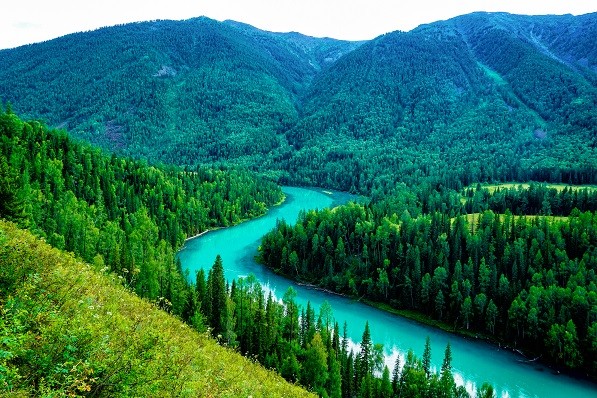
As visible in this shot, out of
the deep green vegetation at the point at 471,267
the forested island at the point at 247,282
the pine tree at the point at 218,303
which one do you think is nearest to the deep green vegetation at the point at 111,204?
the forested island at the point at 247,282

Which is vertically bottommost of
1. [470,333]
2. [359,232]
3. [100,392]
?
[470,333]

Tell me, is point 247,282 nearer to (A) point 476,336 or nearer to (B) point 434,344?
(B) point 434,344

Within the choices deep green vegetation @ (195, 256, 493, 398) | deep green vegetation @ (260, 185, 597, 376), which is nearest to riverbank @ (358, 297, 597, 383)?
deep green vegetation @ (260, 185, 597, 376)

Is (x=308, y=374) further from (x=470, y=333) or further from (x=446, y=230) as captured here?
(x=446, y=230)

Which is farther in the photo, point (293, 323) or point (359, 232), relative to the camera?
point (359, 232)

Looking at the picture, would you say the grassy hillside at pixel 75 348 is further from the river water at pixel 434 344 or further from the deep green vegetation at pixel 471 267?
the deep green vegetation at pixel 471 267

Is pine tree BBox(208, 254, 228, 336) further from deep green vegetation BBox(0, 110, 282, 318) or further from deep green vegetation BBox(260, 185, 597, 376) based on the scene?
deep green vegetation BBox(260, 185, 597, 376)

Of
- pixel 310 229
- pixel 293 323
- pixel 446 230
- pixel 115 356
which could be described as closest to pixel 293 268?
pixel 310 229
